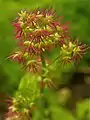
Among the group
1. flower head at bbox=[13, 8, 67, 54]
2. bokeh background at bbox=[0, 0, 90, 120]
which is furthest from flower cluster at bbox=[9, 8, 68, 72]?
bokeh background at bbox=[0, 0, 90, 120]

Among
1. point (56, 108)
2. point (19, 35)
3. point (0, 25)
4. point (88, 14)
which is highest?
point (88, 14)

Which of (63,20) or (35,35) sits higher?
(63,20)

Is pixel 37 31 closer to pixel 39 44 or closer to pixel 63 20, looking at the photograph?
pixel 39 44

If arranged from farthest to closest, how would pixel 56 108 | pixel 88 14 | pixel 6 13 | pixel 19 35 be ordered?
pixel 88 14 → pixel 6 13 → pixel 56 108 → pixel 19 35

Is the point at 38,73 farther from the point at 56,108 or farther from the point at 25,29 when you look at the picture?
the point at 56,108

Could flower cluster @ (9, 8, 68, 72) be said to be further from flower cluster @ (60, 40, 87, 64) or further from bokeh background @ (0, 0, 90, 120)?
bokeh background @ (0, 0, 90, 120)

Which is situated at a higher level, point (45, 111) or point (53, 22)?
point (53, 22)

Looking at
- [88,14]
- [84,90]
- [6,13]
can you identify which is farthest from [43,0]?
[84,90]

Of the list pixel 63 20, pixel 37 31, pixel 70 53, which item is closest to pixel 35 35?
pixel 37 31

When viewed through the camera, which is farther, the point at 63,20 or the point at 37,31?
the point at 63,20
